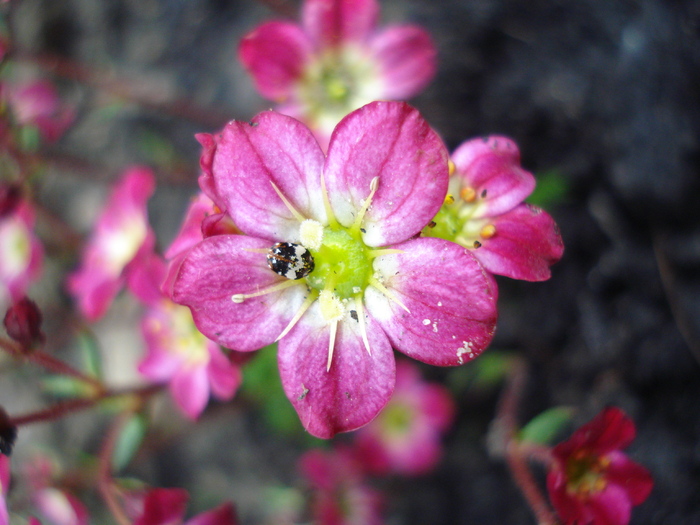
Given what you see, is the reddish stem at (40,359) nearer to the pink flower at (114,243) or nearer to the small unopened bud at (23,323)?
the small unopened bud at (23,323)

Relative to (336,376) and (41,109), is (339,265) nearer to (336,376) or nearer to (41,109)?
(336,376)

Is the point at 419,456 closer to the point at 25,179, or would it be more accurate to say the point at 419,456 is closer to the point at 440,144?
the point at 440,144

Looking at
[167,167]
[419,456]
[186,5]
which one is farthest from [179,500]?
[186,5]

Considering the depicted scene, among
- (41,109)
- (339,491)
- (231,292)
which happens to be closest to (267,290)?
(231,292)

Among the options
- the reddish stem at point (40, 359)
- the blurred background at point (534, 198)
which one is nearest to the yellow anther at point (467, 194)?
the blurred background at point (534, 198)

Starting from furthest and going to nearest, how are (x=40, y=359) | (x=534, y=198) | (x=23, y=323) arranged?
(x=534, y=198)
(x=40, y=359)
(x=23, y=323)
